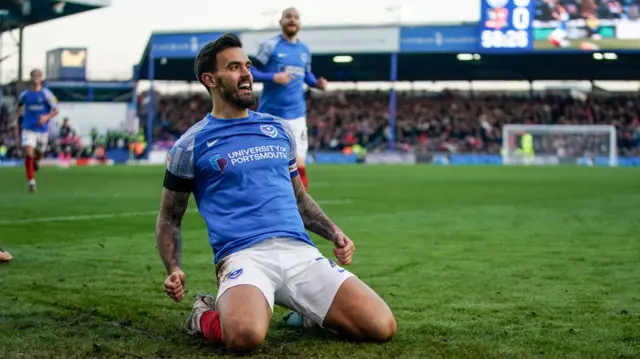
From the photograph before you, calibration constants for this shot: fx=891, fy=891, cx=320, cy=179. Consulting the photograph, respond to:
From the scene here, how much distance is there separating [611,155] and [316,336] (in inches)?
1520

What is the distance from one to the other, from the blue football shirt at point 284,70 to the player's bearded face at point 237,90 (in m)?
6.64

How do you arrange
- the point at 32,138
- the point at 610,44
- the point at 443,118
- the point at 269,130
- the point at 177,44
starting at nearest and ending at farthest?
the point at 269,130 → the point at 32,138 → the point at 610,44 → the point at 177,44 → the point at 443,118

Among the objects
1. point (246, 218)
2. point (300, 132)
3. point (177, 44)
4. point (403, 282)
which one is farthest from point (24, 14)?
point (246, 218)

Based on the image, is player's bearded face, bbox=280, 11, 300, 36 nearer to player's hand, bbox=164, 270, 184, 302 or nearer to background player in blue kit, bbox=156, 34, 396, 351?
background player in blue kit, bbox=156, 34, 396, 351

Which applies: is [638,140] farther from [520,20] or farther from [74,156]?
[74,156]

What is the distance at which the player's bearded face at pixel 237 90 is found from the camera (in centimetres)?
430

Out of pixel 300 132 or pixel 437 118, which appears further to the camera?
pixel 437 118

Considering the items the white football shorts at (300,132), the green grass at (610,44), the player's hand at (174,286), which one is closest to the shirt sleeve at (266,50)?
the white football shorts at (300,132)

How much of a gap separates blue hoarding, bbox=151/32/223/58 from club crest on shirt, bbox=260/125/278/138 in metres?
44.0

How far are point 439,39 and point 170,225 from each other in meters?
41.1

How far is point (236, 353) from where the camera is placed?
383 cm

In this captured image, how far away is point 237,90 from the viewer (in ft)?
14.1

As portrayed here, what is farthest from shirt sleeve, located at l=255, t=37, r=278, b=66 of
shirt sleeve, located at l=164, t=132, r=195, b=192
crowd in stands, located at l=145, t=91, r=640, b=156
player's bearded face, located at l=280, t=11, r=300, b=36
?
crowd in stands, located at l=145, t=91, r=640, b=156

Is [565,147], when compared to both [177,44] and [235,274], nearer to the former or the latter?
[177,44]
